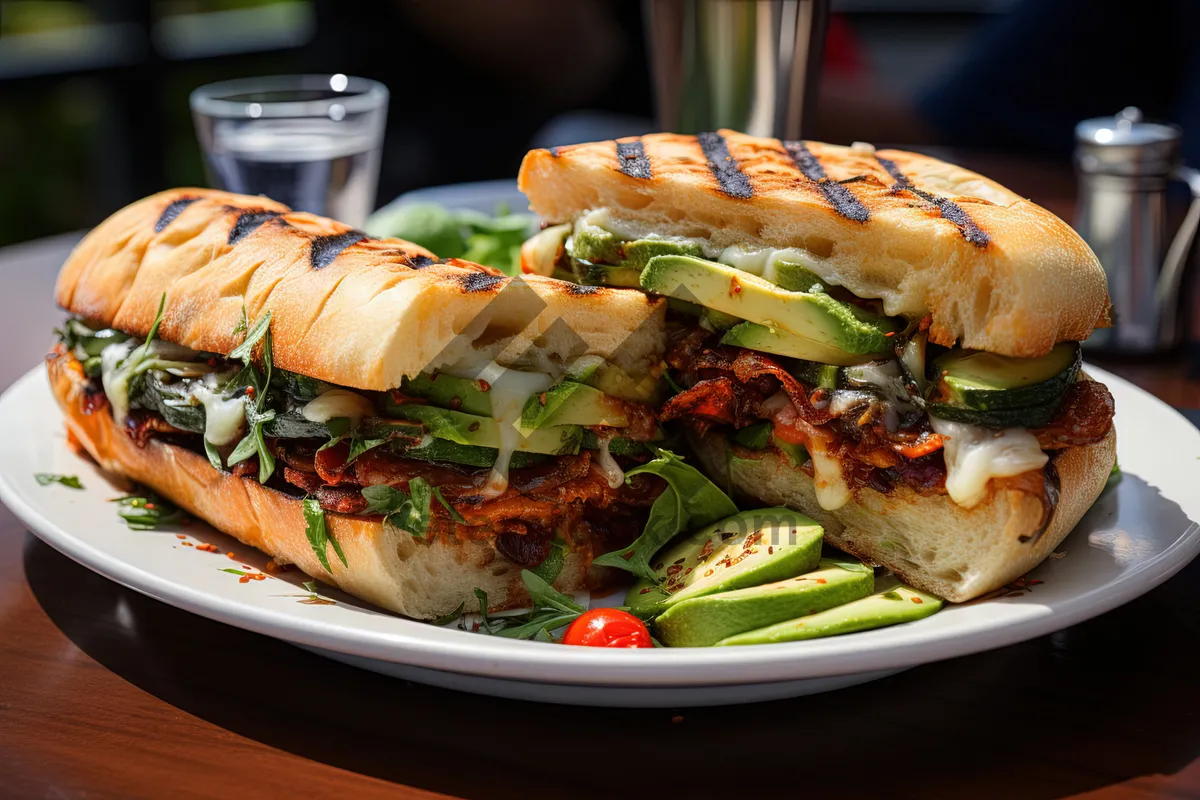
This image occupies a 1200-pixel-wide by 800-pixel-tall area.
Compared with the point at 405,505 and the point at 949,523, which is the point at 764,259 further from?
the point at 405,505

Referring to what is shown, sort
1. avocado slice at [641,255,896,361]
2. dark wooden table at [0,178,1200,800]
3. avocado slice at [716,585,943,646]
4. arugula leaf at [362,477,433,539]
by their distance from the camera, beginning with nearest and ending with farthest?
dark wooden table at [0,178,1200,800] < avocado slice at [716,585,943,646] < arugula leaf at [362,477,433,539] < avocado slice at [641,255,896,361]

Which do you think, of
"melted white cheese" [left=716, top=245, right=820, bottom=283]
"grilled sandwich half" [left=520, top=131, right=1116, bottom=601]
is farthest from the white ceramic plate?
"melted white cheese" [left=716, top=245, right=820, bottom=283]

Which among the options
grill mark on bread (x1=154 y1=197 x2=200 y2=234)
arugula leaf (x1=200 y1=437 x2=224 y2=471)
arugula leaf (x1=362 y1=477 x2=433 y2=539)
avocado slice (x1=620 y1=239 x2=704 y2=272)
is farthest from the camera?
grill mark on bread (x1=154 y1=197 x2=200 y2=234)

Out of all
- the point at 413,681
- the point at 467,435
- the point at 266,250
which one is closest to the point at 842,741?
the point at 413,681

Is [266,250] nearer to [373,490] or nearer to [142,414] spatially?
[142,414]

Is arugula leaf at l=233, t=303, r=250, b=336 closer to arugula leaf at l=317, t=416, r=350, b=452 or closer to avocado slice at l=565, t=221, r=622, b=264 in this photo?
arugula leaf at l=317, t=416, r=350, b=452

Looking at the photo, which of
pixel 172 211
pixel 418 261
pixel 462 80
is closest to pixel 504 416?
pixel 418 261
